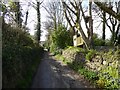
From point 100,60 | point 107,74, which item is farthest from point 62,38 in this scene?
point 107,74

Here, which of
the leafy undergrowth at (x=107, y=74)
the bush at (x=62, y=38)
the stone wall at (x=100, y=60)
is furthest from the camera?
the bush at (x=62, y=38)

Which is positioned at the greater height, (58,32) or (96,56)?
(58,32)

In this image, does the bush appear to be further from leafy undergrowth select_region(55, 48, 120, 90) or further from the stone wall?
leafy undergrowth select_region(55, 48, 120, 90)

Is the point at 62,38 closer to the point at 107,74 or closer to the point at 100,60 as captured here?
the point at 100,60

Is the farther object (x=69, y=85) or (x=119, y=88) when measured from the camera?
(x=69, y=85)

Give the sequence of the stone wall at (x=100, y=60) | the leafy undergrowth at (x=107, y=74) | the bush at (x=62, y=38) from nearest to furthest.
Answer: the leafy undergrowth at (x=107, y=74) < the stone wall at (x=100, y=60) < the bush at (x=62, y=38)

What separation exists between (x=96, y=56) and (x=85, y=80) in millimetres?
2439

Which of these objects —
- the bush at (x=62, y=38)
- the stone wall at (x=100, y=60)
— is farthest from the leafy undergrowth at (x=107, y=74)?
the bush at (x=62, y=38)

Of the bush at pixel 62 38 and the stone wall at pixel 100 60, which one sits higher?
the bush at pixel 62 38

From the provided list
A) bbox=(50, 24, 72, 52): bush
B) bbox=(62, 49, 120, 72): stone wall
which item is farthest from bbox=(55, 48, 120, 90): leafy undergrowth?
bbox=(50, 24, 72, 52): bush

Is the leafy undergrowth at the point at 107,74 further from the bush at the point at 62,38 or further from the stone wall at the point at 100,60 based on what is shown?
the bush at the point at 62,38

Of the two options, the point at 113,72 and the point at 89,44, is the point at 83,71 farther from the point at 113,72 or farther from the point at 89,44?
the point at 89,44

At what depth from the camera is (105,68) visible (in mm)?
12930

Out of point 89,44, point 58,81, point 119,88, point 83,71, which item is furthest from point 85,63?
point 119,88
